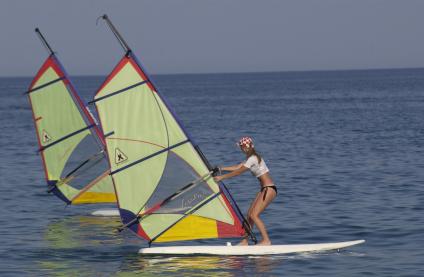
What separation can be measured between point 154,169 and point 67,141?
286 inches

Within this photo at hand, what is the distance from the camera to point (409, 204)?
27.5m

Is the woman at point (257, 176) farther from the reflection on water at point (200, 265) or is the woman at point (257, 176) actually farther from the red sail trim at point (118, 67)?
the red sail trim at point (118, 67)

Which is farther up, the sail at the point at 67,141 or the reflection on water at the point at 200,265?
the sail at the point at 67,141

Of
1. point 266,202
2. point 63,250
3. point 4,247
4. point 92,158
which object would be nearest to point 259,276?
point 266,202

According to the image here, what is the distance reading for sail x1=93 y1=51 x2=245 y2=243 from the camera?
19188 millimetres

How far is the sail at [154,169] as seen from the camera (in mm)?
19188

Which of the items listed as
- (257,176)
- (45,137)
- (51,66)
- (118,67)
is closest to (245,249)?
(257,176)

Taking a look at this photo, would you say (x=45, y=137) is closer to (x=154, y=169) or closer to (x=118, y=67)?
(x=154, y=169)

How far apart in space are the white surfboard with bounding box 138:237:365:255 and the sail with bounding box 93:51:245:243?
25 centimetres

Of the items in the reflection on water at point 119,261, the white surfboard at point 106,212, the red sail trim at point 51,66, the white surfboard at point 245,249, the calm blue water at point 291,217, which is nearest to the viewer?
the reflection on water at point 119,261

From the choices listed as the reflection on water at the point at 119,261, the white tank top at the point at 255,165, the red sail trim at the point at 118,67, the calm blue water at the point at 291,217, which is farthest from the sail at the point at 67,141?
the white tank top at the point at 255,165

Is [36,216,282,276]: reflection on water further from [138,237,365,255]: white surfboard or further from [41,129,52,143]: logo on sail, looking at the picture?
[41,129,52,143]: logo on sail

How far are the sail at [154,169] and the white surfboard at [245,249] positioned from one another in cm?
25

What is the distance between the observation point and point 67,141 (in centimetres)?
2636
